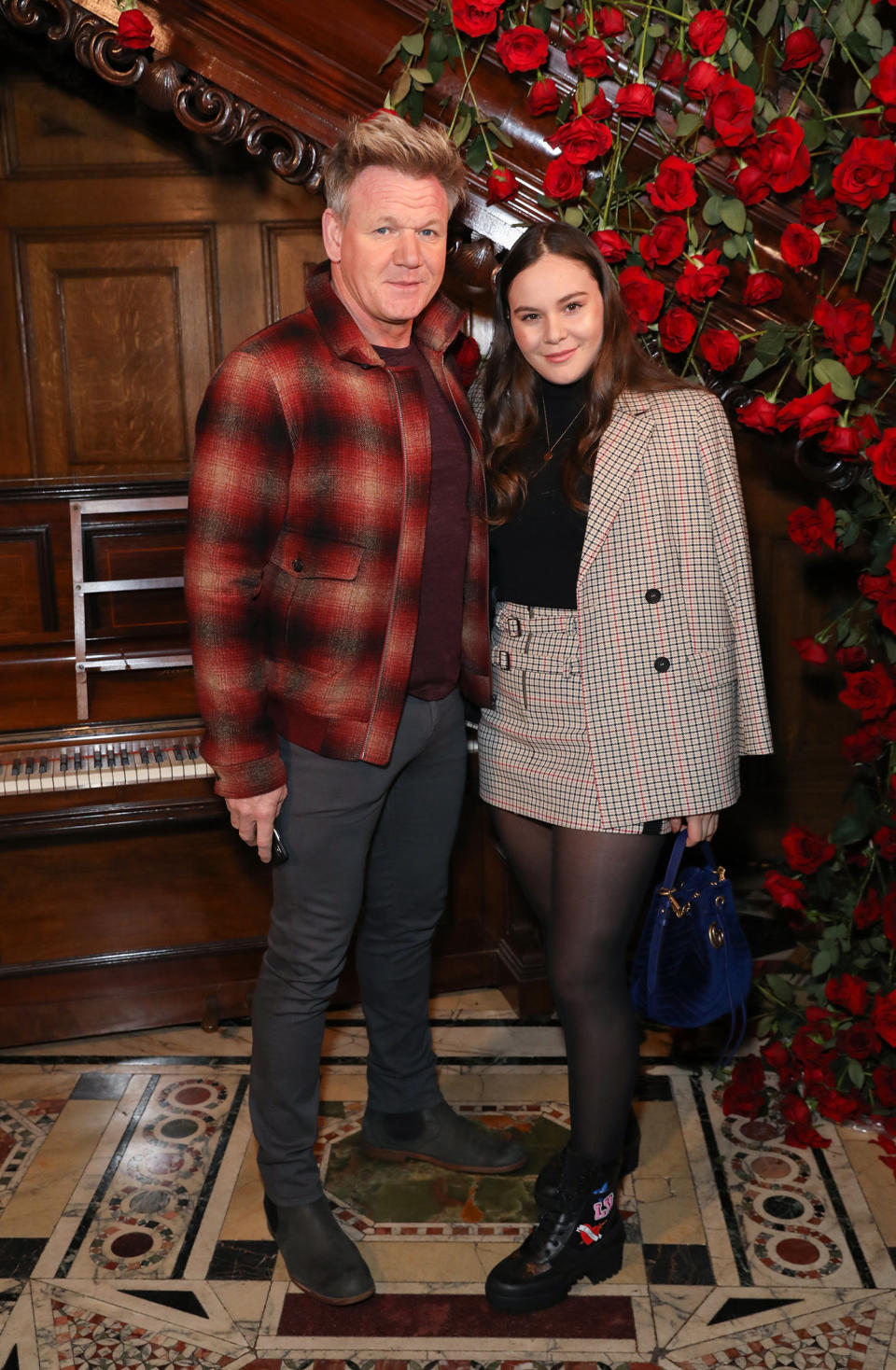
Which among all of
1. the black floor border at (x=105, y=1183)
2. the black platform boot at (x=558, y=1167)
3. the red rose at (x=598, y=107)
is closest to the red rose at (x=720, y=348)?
the red rose at (x=598, y=107)

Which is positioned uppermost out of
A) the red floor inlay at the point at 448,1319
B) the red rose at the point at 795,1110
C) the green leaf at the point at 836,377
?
the green leaf at the point at 836,377

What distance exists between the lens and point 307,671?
204 centimetres

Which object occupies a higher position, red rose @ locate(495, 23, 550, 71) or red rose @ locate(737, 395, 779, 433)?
red rose @ locate(495, 23, 550, 71)

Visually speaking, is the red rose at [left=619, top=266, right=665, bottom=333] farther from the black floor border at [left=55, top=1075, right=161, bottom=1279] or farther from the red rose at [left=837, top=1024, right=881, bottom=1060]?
the black floor border at [left=55, top=1075, right=161, bottom=1279]

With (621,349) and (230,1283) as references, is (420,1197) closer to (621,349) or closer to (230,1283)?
(230,1283)

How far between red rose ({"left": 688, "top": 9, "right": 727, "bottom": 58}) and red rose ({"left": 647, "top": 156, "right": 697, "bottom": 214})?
18cm

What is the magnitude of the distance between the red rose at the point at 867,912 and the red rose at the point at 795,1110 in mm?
366

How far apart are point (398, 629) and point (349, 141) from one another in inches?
28.5

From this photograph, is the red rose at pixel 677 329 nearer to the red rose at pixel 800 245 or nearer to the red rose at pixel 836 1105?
the red rose at pixel 800 245

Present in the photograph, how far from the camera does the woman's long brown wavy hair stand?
200 centimetres

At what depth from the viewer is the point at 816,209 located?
2268mm

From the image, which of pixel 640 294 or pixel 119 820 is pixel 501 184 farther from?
pixel 119 820

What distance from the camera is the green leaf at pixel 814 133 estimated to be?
226cm

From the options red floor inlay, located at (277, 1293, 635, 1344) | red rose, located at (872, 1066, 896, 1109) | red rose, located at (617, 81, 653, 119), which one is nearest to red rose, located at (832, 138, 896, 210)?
red rose, located at (617, 81, 653, 119)
